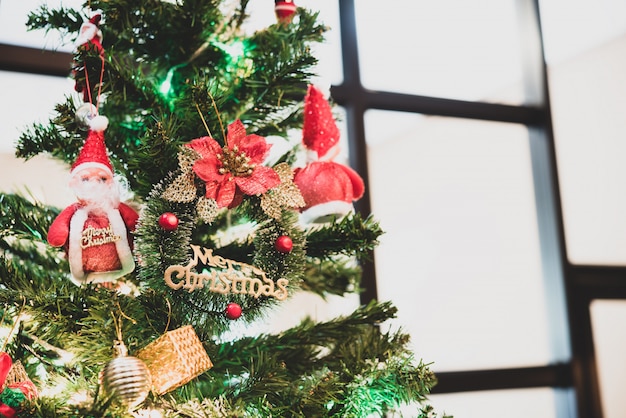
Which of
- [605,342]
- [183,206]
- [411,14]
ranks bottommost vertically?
[605,342]

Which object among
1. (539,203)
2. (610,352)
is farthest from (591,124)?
(610,352)

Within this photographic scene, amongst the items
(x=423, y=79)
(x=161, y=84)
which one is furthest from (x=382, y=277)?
(x=161, y=84)

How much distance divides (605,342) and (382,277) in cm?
67

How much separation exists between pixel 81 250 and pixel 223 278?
168 mm

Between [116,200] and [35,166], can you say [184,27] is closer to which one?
[116,200]

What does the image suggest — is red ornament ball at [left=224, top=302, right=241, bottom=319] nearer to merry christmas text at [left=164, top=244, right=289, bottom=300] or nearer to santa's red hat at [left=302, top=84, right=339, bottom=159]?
merry christmas text at [left=164, top=244, right=289, bottom=300]

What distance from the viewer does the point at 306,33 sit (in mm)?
822

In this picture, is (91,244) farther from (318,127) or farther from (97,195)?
(318,127)

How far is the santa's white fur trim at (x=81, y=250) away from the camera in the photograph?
0.67 meters

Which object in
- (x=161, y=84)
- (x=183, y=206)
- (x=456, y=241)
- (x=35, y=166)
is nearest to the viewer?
(x=183, y=206)

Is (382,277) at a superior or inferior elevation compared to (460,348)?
superior

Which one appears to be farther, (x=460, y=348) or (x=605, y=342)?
(x=605, y=342)

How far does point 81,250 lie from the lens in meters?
0.68

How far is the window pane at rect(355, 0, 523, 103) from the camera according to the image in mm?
1546
